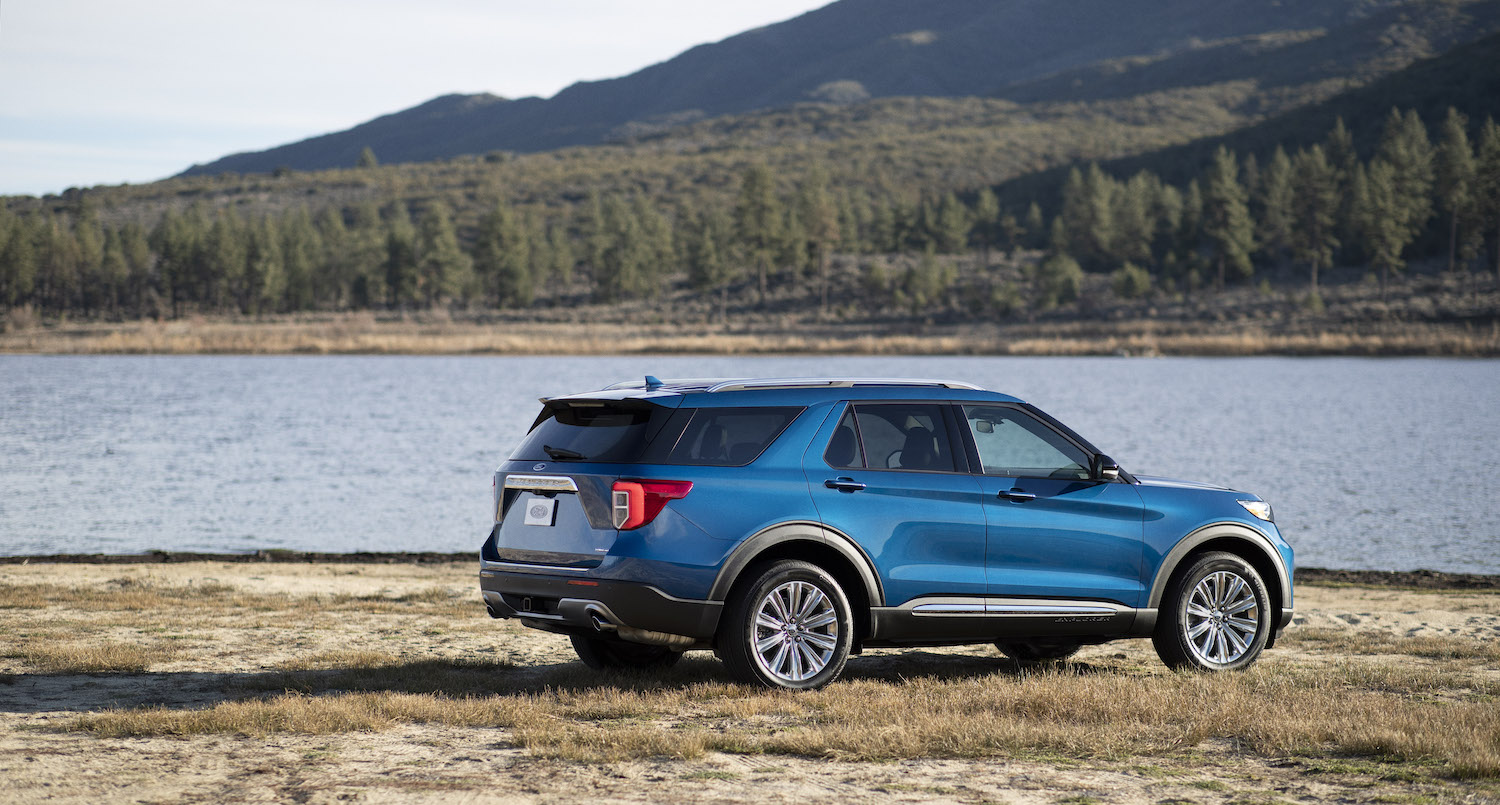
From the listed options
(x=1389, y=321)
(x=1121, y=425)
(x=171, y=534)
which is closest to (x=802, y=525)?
(x=171, y=534)

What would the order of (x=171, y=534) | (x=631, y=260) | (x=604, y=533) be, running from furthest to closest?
(x=631, y=260) → (x=171, y=534) → (x=604, y=533)

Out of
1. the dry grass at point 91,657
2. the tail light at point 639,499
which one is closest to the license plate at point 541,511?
the tail light at point 639,499

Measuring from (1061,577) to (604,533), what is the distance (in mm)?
3126

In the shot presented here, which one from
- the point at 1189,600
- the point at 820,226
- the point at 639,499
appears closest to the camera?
the point at 639,499

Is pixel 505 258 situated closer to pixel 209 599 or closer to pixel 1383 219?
pixel 1383 219

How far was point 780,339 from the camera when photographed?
102 metres

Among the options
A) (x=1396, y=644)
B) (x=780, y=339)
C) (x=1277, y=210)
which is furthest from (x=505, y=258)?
(x=1396, y=644)

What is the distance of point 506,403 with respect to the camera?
187ft

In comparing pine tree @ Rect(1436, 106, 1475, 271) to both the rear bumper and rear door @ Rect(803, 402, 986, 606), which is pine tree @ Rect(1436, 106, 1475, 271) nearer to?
rear door @ Rect(803, 402, 986, 606)

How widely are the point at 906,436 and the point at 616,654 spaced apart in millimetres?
2710

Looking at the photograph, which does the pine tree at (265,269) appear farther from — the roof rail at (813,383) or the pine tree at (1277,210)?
the roof rail at (813,383)

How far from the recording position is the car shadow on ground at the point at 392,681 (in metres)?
8.72

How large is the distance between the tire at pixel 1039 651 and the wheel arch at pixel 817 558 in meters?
2.09

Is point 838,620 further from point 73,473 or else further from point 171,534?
point 73,473
